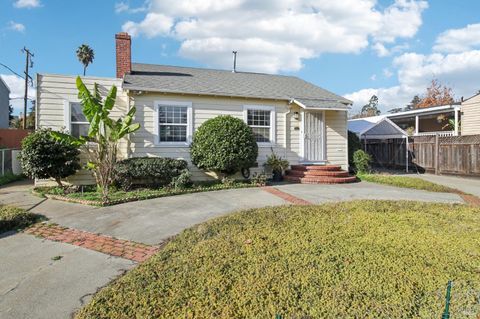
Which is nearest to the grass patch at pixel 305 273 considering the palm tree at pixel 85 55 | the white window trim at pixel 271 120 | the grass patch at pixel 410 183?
the grass patch at pixel 410 183

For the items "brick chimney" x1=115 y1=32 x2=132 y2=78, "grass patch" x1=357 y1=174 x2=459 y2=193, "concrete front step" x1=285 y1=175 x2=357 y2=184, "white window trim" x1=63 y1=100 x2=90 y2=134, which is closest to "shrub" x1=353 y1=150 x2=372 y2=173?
"grass patch" x1=357 y1=174 x2=459 y2=193

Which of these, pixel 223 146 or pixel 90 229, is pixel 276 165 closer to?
pixel 223 146

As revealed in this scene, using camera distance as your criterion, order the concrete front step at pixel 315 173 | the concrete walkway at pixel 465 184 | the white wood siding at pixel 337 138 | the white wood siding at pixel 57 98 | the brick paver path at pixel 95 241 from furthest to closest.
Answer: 1. the white wood siding at pixel 337 138
2. the concrete front step at pixel 315 173
3. the concrete walkway at pixel 465 184
4. the white wood siding at pixel 57 98
5. the brick paver path at pixel 95 241

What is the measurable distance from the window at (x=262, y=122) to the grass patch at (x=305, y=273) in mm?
7281

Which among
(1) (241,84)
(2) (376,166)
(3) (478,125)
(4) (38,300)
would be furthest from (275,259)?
(3) (478,125)

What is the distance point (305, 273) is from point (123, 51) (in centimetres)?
1189

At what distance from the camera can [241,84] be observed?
14000 mm

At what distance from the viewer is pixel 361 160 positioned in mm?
14094

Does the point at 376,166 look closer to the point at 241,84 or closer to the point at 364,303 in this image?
the point at 241,84

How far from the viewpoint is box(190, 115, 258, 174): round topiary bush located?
10.8 meters

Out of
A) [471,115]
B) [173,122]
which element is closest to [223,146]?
[173,122]

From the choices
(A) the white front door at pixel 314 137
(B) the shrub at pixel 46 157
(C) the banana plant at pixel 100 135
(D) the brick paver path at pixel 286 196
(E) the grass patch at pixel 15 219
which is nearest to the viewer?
(E) the grass patch at pixel 15 219

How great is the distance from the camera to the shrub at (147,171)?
33.5 ft

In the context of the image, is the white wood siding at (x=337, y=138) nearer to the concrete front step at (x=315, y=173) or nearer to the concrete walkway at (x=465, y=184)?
the concrete front step at (x=315, y=173)
